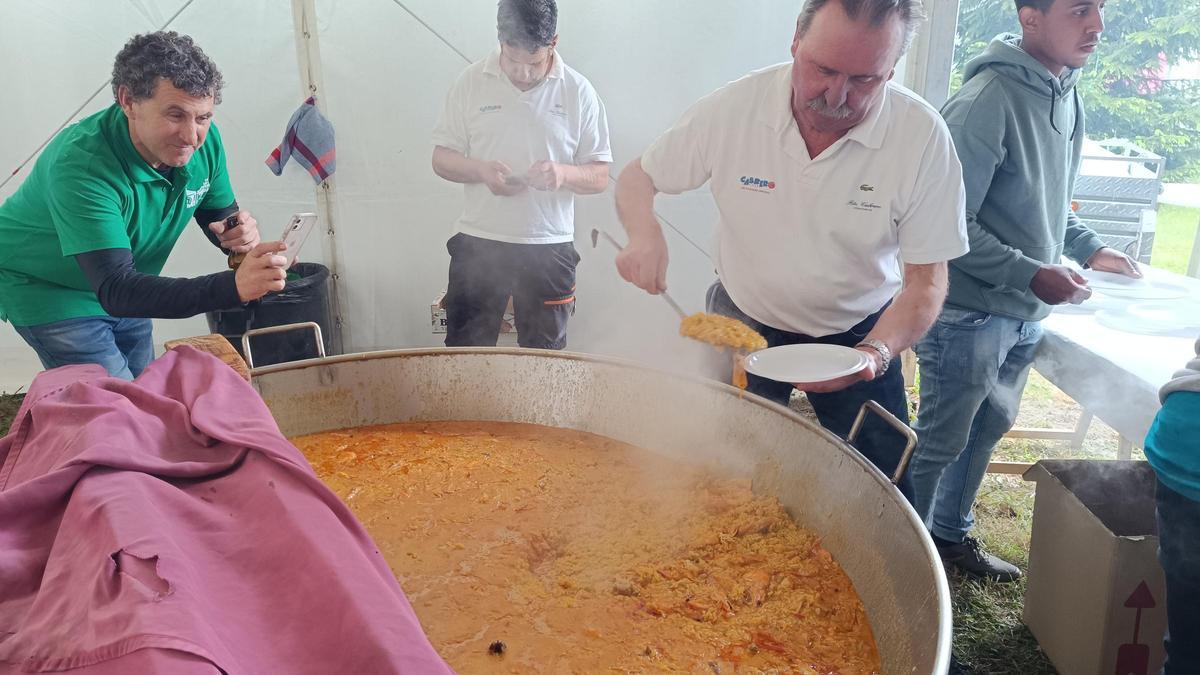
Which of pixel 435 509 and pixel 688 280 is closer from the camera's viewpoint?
pixel 435 509

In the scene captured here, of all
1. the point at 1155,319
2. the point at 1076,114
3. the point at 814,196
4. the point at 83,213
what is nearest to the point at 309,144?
the point at 83,213

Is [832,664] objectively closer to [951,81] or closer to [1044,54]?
[1044,54]

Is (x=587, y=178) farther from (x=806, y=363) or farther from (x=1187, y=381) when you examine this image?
(x=1187, y=381)

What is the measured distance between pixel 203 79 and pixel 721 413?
5.71ft

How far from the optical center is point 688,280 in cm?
425

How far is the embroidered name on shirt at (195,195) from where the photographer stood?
2427mm

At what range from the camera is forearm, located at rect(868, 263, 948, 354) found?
1.87 metres

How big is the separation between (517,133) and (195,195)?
1359mm

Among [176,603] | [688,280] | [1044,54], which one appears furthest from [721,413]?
[688,280]

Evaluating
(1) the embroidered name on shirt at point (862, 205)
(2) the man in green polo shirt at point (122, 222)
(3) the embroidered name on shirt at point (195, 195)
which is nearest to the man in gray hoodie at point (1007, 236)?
(1) the embroidered name on shirt at point (862, 205)

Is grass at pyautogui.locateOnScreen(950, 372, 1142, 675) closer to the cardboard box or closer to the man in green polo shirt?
the cardboard box

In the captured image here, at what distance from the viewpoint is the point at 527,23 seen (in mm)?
3039

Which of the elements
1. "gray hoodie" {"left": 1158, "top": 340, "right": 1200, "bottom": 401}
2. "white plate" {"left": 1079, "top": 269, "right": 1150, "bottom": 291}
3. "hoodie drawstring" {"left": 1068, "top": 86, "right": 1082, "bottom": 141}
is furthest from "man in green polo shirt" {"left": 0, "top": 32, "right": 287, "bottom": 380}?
"white plate" {"left": 1079, "top": 269, "right": 1150, "bottom": 291}

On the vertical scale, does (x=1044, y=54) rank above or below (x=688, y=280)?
above
